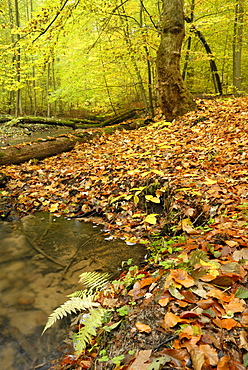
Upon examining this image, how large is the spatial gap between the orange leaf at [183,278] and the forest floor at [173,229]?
0.5 inches

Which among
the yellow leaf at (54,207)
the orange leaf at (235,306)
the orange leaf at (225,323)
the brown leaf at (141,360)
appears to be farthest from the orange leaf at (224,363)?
the yellow leaf at (54,207)

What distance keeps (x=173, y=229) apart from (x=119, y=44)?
8.34 metres

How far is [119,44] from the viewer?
8.76 m

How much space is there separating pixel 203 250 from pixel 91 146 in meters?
6.73

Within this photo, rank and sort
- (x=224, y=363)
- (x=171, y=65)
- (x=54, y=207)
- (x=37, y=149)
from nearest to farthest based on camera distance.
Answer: (x=224, y=363) < (x=54, y=207) < (x=171, y=65) < (x=37, y=149)

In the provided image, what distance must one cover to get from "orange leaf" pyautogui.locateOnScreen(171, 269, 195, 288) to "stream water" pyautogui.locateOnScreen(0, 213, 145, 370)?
4.22 feet

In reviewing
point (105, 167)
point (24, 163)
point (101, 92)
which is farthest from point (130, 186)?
point (101, 92)

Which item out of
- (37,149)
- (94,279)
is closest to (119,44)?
(37,149)

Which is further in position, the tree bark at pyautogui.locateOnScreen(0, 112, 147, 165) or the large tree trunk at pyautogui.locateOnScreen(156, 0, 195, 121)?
the tree bark at pyautogui.locateOnScreen(0, 112, 147, 165)

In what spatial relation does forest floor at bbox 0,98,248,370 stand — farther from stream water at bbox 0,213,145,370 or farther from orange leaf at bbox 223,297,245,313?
stream water at bbox 0,213,145,370

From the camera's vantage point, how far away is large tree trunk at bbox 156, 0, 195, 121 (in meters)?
6.72

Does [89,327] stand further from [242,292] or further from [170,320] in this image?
[242,292]

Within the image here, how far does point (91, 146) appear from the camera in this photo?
8242 mm

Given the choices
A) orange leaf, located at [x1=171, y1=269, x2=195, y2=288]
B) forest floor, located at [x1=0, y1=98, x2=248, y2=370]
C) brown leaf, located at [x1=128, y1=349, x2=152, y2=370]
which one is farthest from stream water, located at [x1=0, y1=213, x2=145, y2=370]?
orange leaf, located at [x1=171, y1=269, x2=195, y2=288]
